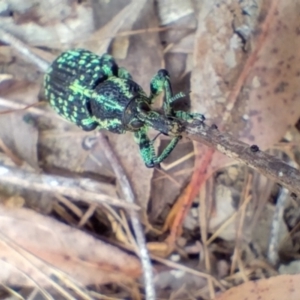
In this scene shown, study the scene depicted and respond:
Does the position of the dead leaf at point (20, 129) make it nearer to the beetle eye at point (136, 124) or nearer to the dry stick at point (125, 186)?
the dry stick at point (125, 186)

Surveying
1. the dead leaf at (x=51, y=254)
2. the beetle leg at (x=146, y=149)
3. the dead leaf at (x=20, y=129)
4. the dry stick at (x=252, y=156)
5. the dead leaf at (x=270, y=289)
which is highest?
the dry stick at (x=252, y=156)

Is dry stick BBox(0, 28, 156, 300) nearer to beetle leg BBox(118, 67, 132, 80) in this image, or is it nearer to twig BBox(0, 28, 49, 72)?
twig BBox(0, 28, 49, 72)

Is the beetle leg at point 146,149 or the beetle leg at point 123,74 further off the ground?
the beetle leg at point 123,74

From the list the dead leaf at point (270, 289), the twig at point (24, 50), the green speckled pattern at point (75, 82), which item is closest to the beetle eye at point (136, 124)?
the green speckled pattern at point (75, 82)

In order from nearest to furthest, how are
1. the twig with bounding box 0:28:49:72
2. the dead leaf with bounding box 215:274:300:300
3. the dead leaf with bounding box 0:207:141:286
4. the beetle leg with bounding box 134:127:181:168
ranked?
the dead leaf with bounding box 215:274:300:300
the beetle leg with bounding box 134:127:181:168
the dead leaf with bounding box 0:207:141:286
the twig with bounding box 0:28:49:72

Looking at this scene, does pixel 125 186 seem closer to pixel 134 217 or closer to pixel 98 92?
pixel 134 217

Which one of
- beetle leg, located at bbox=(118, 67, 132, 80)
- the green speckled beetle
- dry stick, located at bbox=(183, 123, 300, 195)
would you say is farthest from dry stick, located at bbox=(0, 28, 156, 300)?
dry stick, located at bbox=(183, 123, 300, 195)

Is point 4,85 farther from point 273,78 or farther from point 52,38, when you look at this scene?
point 273,78
